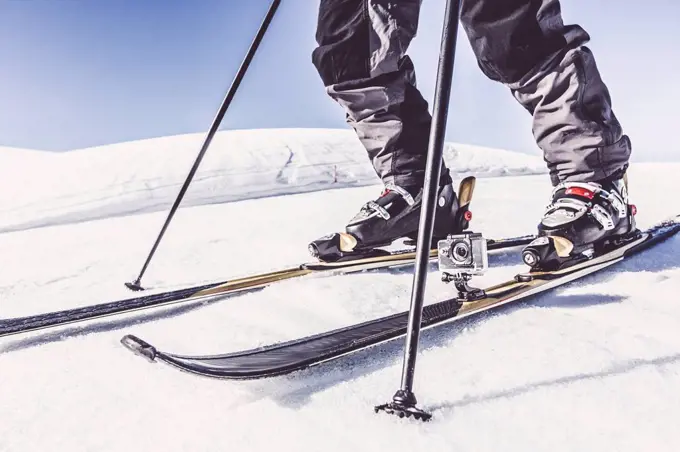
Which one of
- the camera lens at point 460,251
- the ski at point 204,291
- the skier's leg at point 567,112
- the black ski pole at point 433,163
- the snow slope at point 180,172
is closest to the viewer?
the black ski pole at point 433,163

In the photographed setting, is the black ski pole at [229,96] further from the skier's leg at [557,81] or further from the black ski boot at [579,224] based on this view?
the black ski boot at [579,224]

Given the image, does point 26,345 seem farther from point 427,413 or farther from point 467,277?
point 467,277

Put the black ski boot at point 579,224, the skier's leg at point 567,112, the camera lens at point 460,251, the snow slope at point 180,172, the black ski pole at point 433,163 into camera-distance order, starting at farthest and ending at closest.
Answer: the snow slope at point 180,172, the skier's leg at point 567,112, the black ski boot at point 579,224, the camera lens at point 460,251, the black ski pole at point 433,163

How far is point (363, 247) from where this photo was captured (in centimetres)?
186

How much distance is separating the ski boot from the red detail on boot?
0.41 m

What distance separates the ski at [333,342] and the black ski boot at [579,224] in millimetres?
61

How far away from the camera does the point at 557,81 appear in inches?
65.4

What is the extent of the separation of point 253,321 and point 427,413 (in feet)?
2.02

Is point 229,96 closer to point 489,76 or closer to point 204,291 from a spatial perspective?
point 204,291

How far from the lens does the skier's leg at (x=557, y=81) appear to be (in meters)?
1.64

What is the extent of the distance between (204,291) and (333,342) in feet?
2.05

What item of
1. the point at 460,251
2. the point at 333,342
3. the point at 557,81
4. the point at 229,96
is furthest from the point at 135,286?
the point at 557,81

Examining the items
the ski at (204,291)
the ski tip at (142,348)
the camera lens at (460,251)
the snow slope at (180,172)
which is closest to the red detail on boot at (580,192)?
the ski at (204,291)

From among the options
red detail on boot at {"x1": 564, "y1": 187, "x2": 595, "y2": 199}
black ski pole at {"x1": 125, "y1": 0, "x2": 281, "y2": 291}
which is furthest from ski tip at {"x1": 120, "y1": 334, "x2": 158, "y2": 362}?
red detail on boot at {"x1": 564, "y1": 187, "x2": 595, "y2": 199}
